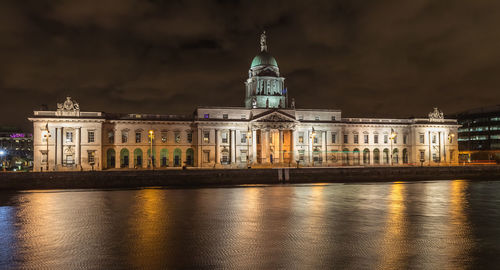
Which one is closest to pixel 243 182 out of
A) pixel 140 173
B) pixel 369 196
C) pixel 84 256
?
pixel 140 173

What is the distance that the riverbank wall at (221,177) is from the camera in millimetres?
43031

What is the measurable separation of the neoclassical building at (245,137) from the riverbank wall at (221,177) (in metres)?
21.9

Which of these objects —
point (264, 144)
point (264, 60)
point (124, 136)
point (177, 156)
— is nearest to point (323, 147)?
point (264, 144)

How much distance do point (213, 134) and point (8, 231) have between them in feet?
213

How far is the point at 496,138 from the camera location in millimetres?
123312

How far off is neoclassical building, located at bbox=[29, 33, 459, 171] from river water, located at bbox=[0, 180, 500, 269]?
4648 centimetres

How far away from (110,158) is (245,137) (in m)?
26.1

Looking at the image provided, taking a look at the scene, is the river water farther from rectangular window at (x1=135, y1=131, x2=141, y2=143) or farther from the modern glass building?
the modern glass building

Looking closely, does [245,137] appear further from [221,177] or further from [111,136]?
[221,177]

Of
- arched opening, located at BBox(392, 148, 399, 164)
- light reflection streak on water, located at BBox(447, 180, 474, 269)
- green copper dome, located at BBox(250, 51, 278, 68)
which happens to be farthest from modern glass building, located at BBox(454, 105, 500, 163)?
light reflection streak on water, located at BBox(447, 180, 474, 269)

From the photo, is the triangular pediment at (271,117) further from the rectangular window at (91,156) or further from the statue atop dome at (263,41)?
the rectangular window at (91,156)

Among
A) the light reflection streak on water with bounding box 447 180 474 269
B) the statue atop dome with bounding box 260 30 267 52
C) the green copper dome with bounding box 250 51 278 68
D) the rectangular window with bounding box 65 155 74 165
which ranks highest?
the statue atop dome with bounding box 260 30 267 52

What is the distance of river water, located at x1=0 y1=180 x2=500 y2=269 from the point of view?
13275 millimetres

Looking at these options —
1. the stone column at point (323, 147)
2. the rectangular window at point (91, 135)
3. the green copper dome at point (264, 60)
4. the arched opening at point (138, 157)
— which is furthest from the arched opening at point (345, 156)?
the rectangular window at point (91, 135)
